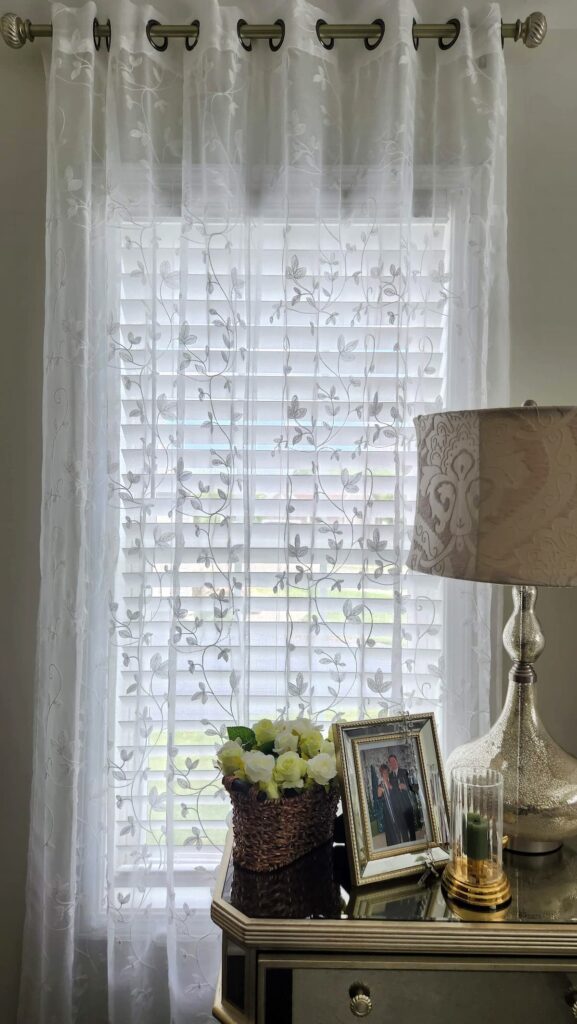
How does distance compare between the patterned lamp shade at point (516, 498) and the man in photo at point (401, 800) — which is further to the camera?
the man in photo at point (401, 800)

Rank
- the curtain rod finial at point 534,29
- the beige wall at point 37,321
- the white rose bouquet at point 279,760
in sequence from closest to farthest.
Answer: the white rose bouquet at point 279,760 < the curtain rod finial at point 534,29 < the beige wall at point 37,321

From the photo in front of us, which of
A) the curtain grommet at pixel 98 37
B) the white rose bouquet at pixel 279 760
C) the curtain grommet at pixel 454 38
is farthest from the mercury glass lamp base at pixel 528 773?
the curtain grommet at pixel 98 37

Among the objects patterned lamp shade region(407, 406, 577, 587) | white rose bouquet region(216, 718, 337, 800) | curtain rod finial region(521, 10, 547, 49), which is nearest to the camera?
patterned lamp shade region(407, 406, 577, 587)

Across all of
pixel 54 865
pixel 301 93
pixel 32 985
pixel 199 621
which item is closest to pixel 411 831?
pixel 199 621

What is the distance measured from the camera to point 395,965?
1008 mm

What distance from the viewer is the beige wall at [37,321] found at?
62.3 inches

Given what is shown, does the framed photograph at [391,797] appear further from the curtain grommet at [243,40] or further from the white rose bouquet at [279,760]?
the curtain grommet at [243,40]

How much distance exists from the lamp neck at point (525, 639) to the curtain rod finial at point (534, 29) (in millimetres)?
1219

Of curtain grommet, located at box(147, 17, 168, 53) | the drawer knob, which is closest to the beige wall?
curtain grommet, located at box(147, 17, 168, 53)

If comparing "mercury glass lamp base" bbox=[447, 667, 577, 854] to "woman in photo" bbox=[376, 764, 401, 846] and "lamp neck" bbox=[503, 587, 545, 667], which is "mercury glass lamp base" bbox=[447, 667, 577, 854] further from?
"woman in photo" bbox=[376, 764, 401, 846]

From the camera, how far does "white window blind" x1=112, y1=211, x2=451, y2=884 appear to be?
1477 mm

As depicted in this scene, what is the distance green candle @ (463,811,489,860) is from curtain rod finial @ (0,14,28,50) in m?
1.83

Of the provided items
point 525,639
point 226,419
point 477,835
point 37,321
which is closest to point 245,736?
point 477,835

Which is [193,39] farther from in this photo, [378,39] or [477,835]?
[477,835]
